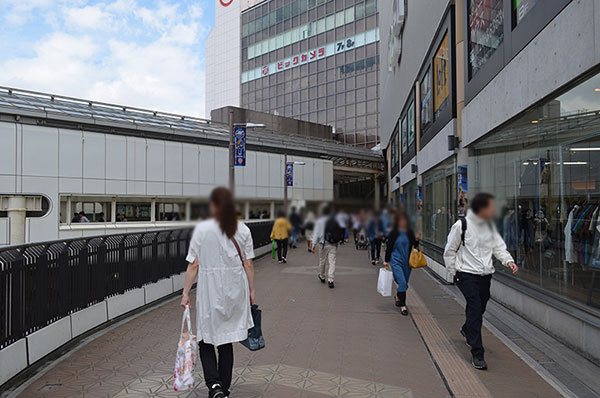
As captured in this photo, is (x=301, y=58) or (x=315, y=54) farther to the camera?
(x=301, y=58)

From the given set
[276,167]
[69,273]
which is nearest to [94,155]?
[276,167]

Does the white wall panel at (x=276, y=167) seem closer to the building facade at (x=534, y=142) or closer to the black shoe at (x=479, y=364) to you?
the building facade at (x=534, y=142)

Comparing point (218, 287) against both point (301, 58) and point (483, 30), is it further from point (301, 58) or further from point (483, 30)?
point (301, 58)

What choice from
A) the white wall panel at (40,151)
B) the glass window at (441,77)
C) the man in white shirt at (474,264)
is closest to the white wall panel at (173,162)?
the white wall panel at (40,151)

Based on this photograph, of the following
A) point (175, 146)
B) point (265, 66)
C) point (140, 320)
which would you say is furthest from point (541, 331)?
point (265, 66)

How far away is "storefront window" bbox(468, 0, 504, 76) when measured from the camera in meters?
8.85

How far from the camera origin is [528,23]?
7.22 m

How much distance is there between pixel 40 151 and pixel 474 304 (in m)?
21.2

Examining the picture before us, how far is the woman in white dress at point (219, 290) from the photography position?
389 centimetres

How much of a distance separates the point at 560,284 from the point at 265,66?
67.5 metres

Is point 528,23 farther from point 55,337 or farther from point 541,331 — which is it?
point 55,337

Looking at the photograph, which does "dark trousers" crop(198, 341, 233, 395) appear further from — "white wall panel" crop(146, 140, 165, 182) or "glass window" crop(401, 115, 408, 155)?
"white wall panel" crop(146, 140, 165, 182)

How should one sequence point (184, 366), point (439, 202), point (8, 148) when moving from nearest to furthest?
point (184, 366) < point (439, 202) < point (8, 148)

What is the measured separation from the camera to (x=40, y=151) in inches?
834
